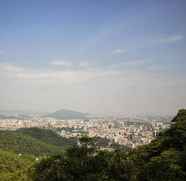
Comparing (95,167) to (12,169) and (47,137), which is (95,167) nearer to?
(12,169)

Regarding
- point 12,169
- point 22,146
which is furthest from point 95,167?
point 22,146

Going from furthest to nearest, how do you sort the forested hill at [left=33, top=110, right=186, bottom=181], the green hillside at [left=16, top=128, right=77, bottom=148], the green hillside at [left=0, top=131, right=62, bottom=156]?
the green hillside at [left=16, top=128, right=77, bottom=148]
the green hillside at [left=0, top=131, right=62, bottom=156]
the forested hill at [left=33, top=110, right=186, bottom=181]

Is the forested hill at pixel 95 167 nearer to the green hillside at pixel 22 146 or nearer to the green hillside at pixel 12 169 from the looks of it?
the green hillside at pixel 12 169

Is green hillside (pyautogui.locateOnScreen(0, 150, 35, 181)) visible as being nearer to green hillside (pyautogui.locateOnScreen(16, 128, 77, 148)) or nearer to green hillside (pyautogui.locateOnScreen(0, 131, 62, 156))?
green hillside (pyautogui.locateOnScreen(0, 131, 62, 156))

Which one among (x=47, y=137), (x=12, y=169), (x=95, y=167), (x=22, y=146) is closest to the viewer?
(x=95, y=167)

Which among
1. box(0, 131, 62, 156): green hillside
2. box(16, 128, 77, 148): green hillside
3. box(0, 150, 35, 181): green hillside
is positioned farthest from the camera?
box(16, 128, 77, 148): green hillside

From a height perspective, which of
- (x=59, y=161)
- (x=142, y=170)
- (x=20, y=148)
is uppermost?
(x=59, y=161)

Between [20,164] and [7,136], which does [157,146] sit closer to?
[20,164]

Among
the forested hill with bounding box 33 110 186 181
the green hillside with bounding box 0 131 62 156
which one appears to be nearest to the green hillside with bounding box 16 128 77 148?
the green hillside with bounding box 0 131 62 156

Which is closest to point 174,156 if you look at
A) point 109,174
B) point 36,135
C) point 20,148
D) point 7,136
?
point 109,174

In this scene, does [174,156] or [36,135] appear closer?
[174,156]

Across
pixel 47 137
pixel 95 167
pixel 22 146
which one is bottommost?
pixel 47 137
